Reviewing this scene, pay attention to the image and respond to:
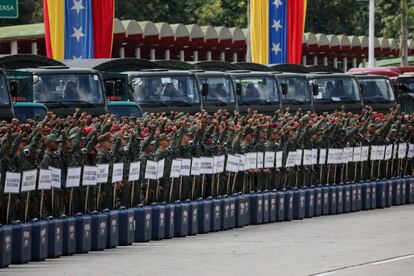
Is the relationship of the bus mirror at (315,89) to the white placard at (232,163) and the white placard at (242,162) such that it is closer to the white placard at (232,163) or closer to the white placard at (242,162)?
the white placard at (242,162)

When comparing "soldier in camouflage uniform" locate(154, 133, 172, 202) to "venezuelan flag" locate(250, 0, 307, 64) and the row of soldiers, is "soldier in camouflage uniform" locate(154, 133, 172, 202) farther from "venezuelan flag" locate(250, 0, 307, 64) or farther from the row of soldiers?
"venezuelan flag" locate(250, 0, 307, 64)

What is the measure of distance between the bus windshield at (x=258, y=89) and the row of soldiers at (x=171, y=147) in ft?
21.8

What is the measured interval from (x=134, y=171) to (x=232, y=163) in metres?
3.59

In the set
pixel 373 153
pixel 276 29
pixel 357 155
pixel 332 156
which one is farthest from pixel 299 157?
pixel 276 29

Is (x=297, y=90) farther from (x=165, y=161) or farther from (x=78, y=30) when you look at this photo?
(x=165, y=161)

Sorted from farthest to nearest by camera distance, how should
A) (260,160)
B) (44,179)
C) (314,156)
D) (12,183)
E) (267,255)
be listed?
(314,156), (260,160), (267,255), (44,179), (12,183)

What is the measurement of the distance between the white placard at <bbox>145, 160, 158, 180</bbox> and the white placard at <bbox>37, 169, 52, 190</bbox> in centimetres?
304

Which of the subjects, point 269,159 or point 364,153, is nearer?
point 269,159

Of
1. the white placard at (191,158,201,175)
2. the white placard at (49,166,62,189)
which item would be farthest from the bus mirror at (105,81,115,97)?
the white placard at (49,166,62,189)

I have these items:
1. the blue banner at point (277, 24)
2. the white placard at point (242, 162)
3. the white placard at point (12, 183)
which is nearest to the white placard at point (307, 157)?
the white placard at point (242, 162)

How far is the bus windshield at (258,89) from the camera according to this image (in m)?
39.8

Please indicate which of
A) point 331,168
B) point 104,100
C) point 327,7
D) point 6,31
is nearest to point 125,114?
point 104,100

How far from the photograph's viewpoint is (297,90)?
4212 cm

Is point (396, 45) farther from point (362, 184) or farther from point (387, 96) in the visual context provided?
point (362, 184)
